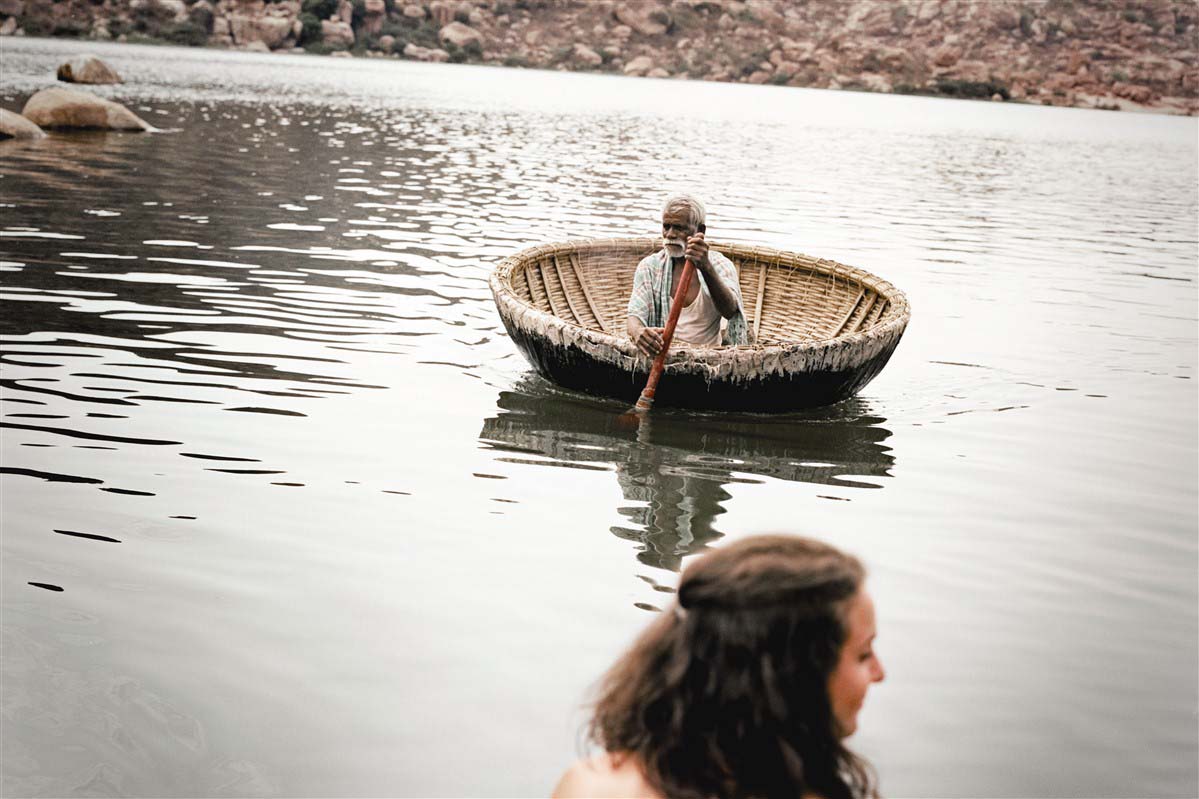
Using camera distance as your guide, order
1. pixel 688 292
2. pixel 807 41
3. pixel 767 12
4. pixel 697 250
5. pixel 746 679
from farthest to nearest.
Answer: pixel 767 12 < pixel 807 41 < pixel 688 292 < pixel 697 250 < pixel 746 679

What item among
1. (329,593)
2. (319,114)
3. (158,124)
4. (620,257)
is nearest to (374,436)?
(329,593)

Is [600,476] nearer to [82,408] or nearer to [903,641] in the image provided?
[903,641]

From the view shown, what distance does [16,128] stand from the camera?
19.7m

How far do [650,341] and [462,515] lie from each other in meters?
1.89

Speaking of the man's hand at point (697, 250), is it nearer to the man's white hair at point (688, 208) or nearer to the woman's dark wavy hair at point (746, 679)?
the man's white hair at point (688, 208)

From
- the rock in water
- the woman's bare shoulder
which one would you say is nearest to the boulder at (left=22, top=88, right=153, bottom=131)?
the rock in water

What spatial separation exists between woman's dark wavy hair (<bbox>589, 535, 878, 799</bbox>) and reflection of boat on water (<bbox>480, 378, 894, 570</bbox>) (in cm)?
351

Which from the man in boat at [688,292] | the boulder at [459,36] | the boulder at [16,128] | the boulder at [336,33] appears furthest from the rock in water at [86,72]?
the boulder at [459,36]

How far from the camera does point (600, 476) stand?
5.98 meters

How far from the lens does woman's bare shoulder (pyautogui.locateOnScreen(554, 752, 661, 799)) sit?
1.67 meters

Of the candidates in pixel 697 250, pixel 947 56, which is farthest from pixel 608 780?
pixel 947 56

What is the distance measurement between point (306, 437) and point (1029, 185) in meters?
22.5

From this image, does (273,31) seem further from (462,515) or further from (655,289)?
(462,515)

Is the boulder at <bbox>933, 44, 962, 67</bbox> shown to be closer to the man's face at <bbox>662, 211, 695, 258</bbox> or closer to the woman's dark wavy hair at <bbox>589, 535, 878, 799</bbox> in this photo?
the man's face at <bbox>662, 211, 695, 258</bbox>
